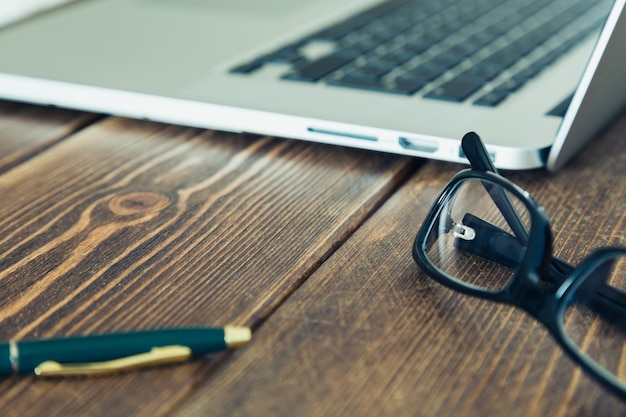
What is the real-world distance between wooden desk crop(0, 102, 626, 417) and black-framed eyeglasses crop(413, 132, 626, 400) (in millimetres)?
19

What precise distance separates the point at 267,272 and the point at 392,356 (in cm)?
11

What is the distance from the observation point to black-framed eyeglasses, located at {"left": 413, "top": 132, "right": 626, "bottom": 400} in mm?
435

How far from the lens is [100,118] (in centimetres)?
76

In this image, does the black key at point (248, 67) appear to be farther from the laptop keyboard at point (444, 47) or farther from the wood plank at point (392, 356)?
the wood plank at point (392, 356)

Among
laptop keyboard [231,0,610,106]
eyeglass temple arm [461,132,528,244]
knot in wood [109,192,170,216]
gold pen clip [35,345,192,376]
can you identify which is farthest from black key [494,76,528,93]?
gold pen clip [35,345,192,376]

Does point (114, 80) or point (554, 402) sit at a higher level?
point (114, 80)

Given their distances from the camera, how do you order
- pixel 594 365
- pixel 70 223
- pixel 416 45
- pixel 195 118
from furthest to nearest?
1. pixel 416 45
2. pixel 195 118
3. pixel 70 223
4. pixel 594 365

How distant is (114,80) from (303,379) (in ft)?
1.36

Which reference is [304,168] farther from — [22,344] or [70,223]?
[22,344]

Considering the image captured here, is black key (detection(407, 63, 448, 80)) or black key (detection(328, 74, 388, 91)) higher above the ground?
black key (detection(328, 74, 388, 91))

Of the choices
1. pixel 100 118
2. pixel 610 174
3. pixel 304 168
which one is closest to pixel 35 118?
pixel 100 118

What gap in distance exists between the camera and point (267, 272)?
51 centimetres

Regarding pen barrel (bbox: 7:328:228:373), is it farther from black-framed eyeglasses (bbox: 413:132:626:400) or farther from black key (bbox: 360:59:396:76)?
black key (bbox: 360:59:396:76)

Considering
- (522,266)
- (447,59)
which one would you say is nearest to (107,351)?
(522,266)
